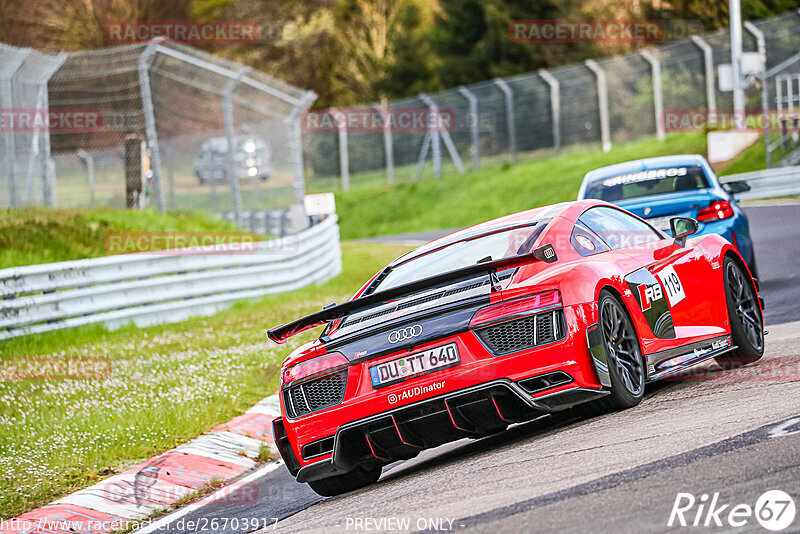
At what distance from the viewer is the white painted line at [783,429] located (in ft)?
17.7

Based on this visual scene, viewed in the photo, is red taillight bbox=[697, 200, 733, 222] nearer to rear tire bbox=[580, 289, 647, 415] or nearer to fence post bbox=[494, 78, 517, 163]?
rear tire bbox=[580, 289, 647, 415]

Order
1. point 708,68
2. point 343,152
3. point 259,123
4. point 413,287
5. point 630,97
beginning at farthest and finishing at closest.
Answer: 1. point 343,152
2. point 630,97
3. point 708,68
4. point 259,123
5. point 413,287

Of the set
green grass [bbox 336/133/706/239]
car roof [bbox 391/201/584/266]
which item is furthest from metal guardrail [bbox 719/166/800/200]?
car roof [bbox 391/201/584/266]

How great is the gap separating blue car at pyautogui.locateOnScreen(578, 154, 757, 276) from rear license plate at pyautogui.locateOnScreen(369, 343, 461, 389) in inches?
207

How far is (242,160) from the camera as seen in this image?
972 inches

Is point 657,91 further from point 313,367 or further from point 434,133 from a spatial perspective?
point 313,367

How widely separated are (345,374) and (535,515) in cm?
165

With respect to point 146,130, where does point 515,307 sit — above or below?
below

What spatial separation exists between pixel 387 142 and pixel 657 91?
10313 mm

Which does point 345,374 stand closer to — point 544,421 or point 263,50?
point 544,421

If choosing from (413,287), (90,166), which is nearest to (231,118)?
(90,166)

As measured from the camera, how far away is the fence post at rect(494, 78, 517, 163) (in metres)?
36.4

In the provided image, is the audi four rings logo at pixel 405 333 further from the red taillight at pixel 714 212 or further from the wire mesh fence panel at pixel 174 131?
the wire mesh fence panel at pixel 174 131

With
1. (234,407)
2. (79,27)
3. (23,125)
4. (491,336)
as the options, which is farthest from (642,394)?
(79,27)
